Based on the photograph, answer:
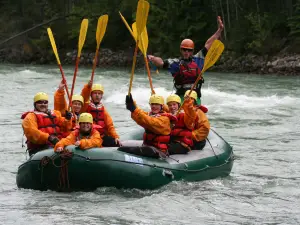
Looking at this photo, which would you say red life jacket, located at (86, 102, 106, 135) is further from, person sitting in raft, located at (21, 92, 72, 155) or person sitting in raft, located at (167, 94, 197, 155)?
person sitting in raft, located at (167, 94, 197, 155)

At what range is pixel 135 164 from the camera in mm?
7602

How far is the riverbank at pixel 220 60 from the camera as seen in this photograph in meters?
28.2

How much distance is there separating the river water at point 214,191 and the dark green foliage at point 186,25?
1371cm

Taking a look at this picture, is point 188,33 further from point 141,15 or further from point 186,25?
point 141,15

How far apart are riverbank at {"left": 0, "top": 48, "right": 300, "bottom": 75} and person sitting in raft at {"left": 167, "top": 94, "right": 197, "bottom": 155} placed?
19.5 m

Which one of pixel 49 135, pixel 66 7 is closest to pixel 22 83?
pixel 49 135

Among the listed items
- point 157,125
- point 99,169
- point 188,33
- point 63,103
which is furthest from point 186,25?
point 99,169

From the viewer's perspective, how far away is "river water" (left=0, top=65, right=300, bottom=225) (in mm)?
7070

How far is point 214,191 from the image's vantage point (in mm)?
8188

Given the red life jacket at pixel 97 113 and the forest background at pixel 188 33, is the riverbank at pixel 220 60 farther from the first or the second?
the red life jacket at pixel 97 113

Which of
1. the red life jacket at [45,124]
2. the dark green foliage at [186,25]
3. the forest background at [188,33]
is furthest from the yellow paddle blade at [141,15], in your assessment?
the dark green foliage at [186,25]

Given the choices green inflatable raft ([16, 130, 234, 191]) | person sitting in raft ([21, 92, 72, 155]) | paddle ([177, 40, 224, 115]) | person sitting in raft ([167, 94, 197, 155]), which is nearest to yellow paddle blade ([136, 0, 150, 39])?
person sitting in raft ([167, 94, 197, 155])

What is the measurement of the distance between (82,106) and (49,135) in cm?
86

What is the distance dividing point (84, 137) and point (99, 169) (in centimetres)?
53
